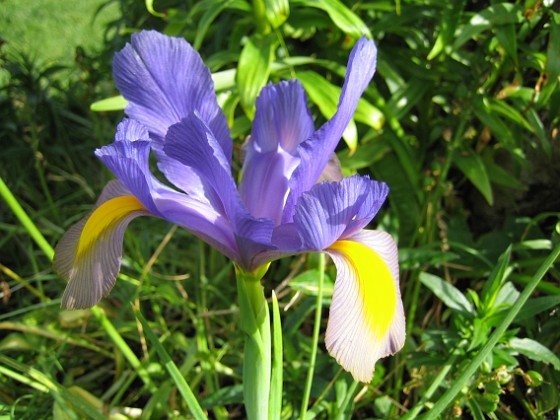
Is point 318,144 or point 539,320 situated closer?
point 318,144

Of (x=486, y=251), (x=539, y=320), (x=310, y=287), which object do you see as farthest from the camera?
(x=486, y=251)

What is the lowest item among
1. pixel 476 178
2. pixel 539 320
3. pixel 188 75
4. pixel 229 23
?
pixel 539 320

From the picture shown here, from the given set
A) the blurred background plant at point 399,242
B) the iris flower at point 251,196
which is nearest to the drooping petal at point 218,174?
the iris flower at point 251,196

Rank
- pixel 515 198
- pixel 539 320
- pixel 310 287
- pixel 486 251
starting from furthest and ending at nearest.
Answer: pixel 515 198 < pixel 486 251 < pixel 539 320 < pixel 310 287

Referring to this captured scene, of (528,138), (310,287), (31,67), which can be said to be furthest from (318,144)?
(31,67)

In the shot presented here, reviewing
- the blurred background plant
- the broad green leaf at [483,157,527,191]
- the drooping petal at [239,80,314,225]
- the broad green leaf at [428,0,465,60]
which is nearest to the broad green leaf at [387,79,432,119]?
the blurred background plant

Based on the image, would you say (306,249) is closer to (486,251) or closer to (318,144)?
(318,144)

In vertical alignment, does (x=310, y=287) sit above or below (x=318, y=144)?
below

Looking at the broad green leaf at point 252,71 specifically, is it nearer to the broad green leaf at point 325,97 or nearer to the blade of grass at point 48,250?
the broad green leaf at point 325,97
